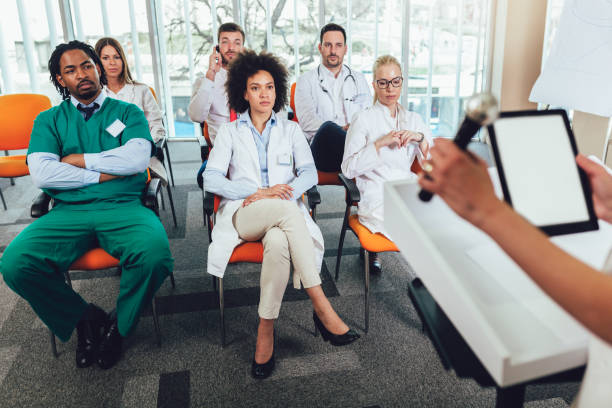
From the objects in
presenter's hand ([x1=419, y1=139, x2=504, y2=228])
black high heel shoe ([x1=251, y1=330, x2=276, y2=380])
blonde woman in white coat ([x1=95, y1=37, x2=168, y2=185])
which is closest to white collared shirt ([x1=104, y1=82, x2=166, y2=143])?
blonde woman in white coat ([x1=95, y1=37, x2=168, y2=185])

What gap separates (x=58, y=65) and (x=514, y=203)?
2193 mm

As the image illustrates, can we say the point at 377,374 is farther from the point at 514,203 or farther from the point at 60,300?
the point at 60,300

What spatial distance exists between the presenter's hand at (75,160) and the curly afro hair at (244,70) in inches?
32.6

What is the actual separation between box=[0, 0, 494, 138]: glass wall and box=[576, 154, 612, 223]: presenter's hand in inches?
209

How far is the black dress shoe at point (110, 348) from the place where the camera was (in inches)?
73.4

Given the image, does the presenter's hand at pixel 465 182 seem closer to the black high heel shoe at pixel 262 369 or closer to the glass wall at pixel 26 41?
the black high heel shoe at pixel 262 369

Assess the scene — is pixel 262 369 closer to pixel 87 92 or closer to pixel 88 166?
pixel 88 166

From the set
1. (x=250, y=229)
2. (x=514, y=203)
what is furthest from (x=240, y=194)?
(x=514, y=203)

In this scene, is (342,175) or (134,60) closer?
(342,175)

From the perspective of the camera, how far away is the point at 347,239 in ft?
10.5

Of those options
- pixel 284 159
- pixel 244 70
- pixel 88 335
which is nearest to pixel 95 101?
pixel 244 70

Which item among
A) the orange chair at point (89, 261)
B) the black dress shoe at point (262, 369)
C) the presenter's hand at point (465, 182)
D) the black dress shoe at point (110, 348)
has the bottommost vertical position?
the black dress shoe at point (262, 369)

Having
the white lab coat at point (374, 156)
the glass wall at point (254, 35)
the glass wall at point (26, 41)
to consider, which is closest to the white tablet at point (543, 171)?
the white lab coat at point (374, 156)

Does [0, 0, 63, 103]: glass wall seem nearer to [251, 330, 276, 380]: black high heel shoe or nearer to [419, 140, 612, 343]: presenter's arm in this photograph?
[251, 330, 276, 380]: black high heel shoe
